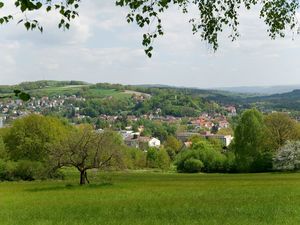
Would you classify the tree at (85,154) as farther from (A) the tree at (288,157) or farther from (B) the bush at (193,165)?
(B) the bush at (193,165)

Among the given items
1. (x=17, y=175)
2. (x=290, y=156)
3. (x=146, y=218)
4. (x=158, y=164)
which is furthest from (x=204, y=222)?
(x=158, y=164)

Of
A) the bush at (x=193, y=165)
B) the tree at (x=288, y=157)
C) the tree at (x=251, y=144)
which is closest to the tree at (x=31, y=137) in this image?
the bush at (x=193, y=165)

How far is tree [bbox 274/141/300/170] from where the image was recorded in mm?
75125

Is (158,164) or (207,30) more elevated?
(207,30)

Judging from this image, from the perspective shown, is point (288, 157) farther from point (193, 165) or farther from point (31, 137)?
point (31, 137)

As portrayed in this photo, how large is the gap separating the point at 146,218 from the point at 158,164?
101141 mm

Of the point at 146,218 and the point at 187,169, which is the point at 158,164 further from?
the point at 146,218

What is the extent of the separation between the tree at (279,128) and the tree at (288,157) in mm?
6754

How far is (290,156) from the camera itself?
7506cm

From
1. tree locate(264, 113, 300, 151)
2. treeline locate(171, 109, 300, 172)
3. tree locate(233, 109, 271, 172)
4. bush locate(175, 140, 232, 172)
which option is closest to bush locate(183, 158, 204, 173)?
bush locate(175, 140, 232, 172)

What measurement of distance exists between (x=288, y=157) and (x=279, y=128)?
11545mm

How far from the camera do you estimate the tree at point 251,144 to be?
267ft

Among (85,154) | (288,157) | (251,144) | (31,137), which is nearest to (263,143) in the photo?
(251,144)

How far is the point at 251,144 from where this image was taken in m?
81.7
